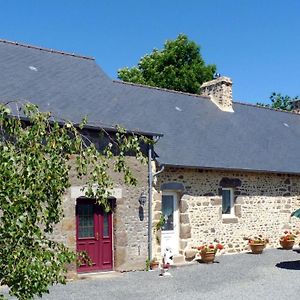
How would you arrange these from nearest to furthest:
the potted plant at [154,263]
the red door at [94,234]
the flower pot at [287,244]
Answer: the red door at [94,234]
the potted plant at [154,263]
the flower pot at [287,244]

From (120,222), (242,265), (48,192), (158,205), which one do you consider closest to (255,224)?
(242,265)

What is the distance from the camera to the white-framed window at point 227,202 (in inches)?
Answer: 607

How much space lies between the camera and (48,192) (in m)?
3.84

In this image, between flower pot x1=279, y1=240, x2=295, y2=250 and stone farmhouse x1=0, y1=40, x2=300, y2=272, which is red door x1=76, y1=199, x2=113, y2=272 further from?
flower pot x1=279, y1=240, x2=295, y2=250

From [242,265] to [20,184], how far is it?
10.5m

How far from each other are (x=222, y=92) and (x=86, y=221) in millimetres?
9341

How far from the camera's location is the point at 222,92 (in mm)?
19062

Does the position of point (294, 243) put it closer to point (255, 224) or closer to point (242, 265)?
point (255, 224)

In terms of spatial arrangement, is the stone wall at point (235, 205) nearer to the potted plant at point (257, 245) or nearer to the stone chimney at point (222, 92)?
the potted plant at point (257, 245)

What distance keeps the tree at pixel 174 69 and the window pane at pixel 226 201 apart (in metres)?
13.9

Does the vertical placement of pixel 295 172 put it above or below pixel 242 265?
above

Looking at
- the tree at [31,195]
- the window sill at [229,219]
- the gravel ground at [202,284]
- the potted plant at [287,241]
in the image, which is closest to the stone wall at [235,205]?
the window sill at [229,219]

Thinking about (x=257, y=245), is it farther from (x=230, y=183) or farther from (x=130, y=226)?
(x=130, y=226)

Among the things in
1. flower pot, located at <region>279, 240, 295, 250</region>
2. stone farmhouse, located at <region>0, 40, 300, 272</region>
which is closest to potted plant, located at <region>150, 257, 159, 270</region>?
stone farmhouse, located at <region>0, 40, 300, 272</region>
